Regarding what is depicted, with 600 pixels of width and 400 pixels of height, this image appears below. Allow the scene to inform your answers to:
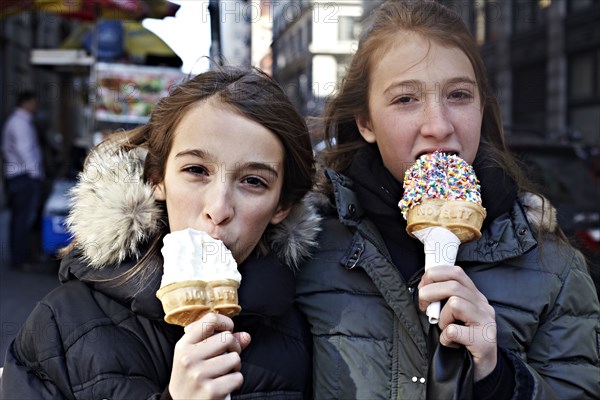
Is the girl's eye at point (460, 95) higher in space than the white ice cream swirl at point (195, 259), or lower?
higher

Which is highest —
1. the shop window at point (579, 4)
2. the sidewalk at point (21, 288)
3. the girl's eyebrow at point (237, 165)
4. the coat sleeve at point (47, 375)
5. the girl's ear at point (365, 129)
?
the shop window at point (579, 4)

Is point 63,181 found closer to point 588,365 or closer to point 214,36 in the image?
point 214,36

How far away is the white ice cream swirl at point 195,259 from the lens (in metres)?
1.80

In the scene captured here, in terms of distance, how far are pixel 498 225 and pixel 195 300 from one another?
1.10 m

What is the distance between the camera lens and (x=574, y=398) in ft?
6.66

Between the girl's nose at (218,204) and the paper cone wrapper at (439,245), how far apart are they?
63 cm

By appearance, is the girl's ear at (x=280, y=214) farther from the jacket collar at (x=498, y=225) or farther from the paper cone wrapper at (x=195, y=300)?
the paper cone wrapper at (x=195, y=300)

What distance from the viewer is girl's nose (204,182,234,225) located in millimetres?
1875

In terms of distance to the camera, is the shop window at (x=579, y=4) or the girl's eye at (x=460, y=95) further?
the shop window at (x=579, y=4)

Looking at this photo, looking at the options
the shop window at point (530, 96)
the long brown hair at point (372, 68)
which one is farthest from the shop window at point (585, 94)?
the long brown hair at point (372, 68)

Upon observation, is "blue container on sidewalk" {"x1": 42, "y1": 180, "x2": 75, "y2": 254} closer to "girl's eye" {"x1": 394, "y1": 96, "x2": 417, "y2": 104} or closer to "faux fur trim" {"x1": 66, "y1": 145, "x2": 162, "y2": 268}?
"faux fur trim" {"x1": 66, "y1": 145, "x2": 162, "y2": 268}

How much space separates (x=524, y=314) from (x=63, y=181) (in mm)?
7750

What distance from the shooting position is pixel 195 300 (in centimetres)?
175

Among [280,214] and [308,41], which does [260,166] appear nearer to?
[280,214]
